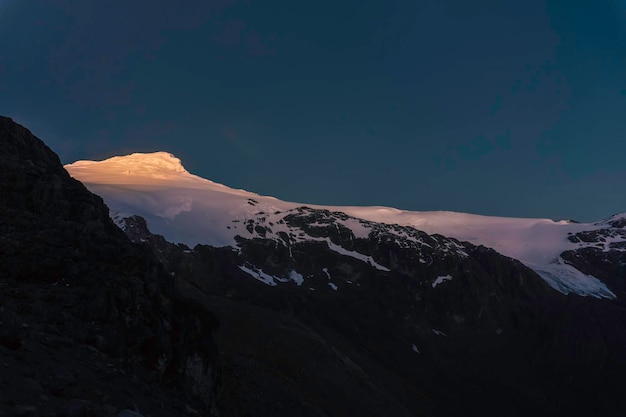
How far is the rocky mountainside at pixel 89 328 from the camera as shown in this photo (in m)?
18.1

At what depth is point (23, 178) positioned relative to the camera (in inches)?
1913

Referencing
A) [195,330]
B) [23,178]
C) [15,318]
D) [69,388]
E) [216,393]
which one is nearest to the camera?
[69,388]

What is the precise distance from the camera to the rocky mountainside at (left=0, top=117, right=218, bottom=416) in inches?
712

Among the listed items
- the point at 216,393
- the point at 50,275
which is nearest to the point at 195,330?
the point at 216,393

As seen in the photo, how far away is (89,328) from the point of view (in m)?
25.4

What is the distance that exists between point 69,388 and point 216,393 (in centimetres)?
2550

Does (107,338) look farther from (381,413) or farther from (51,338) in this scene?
(381,413)

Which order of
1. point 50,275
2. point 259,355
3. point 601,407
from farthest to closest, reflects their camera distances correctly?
1. point 601,407
2. point 259,355
3. point 50,275

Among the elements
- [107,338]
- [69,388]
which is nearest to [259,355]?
[107,338]

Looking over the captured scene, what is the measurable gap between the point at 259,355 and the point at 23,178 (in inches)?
1841

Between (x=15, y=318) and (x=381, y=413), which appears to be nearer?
(x=15, y=318)

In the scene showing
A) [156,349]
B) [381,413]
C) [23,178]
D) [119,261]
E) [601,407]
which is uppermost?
[23,178]

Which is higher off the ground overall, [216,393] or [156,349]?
[156,349]

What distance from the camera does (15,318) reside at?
2180cm
